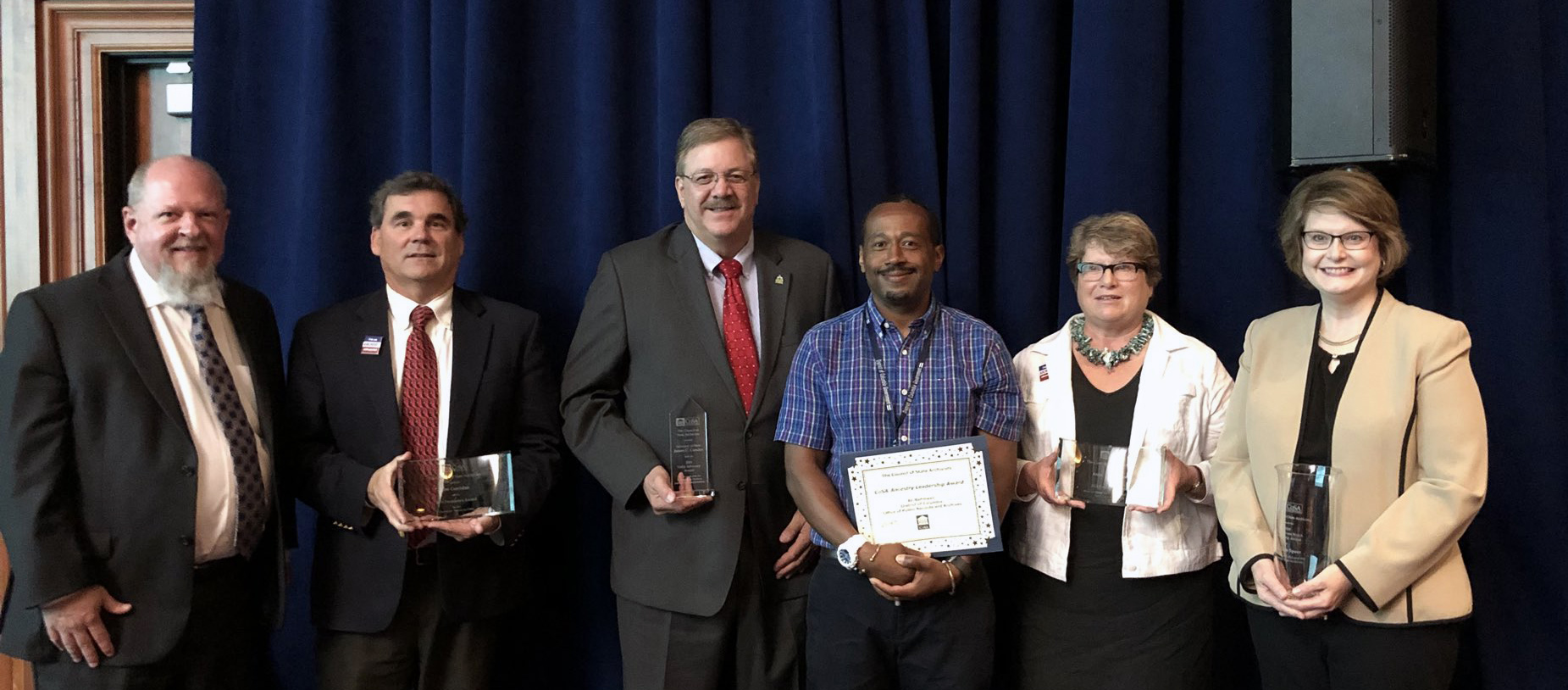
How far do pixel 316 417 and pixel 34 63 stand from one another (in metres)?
1.64

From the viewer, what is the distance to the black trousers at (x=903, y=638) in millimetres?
2439

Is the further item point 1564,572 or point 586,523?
point 586,523

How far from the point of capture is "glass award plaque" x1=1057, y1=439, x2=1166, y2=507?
2.38m

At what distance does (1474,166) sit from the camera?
3031 mm

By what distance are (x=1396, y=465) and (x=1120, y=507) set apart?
0.56 m

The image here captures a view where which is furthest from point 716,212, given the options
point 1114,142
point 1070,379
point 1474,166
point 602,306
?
point 1474,166

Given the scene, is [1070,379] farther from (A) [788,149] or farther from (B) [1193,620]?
(A) [788,149]

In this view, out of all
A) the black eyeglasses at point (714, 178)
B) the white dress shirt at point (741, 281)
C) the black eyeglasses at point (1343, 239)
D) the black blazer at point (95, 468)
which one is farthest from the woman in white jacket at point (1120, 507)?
the black blazer at point (95, 468)

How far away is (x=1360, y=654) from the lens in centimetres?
225

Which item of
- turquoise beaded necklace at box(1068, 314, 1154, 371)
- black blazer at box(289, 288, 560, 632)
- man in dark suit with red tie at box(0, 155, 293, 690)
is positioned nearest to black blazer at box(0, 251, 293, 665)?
man in dark suit with red tie at box(0, 155, 293, 690)

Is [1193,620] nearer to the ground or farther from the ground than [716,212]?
nearer to the ground

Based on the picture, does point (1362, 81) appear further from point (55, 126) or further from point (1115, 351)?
point (55, 126)

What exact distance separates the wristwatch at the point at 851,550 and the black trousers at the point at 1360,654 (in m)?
0.85

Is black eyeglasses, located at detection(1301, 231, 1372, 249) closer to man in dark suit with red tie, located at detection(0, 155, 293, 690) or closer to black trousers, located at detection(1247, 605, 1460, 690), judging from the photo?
black trousers, located at detection(1247, 605, 1460, 690)
